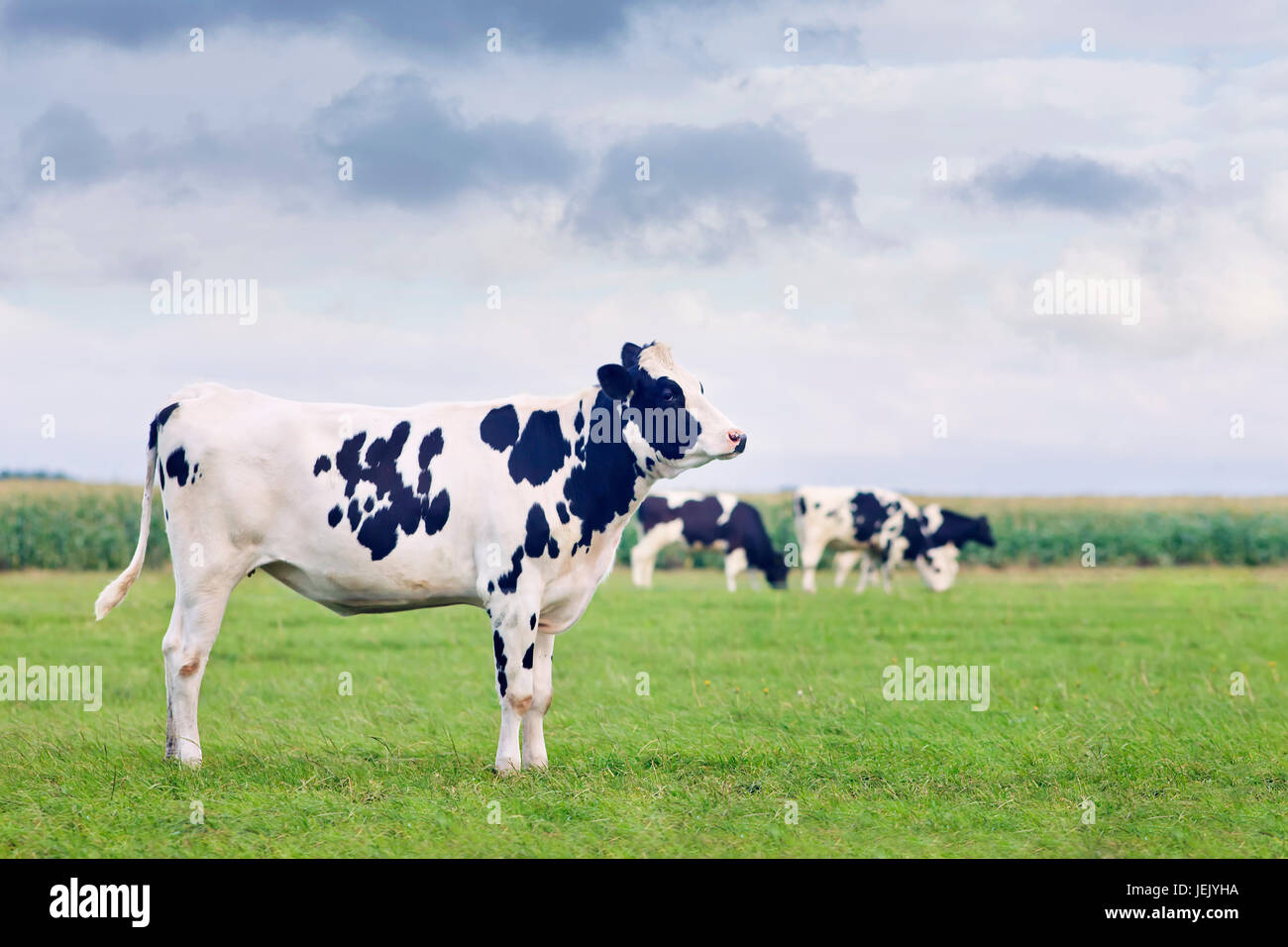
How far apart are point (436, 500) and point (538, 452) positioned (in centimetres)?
80

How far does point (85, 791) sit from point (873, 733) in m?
5.96

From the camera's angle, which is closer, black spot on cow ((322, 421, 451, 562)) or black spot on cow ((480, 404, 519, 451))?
black spot on cow ((322, 421, 451, 562))

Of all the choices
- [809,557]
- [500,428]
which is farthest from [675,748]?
[809,557]

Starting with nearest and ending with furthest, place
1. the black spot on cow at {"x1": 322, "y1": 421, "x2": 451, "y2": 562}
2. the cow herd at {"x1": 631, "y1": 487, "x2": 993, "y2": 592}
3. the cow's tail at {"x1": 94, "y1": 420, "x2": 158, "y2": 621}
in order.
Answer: the black spot on cow at {"x1": 322, "y1": 421, "x2": 451, "y2": 562}, the cow's tail at {"x1": 94, "y1": 420, "x2": 158, "y2": 621}, the cow herd at {"x1": 631, "y1": 487, "x2": 993, "y2": 592}

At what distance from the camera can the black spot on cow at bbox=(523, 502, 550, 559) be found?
878 cm

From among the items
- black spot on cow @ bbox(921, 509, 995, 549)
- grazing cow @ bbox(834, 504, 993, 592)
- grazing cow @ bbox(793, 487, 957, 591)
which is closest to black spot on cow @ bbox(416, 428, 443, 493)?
grazing cow @ bbox(793, 487, 957, 591)

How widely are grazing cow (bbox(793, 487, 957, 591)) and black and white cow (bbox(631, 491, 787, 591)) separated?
0.97 m

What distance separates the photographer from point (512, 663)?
867 cm

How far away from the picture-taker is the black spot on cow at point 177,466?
9.26 m

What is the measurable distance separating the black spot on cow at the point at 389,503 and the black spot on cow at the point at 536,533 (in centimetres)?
60

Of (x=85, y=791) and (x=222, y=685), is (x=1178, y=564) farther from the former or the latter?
(x=85, y=791)

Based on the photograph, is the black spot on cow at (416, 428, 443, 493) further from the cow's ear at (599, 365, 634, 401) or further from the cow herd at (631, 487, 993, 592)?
the cow herd at (631, 487, 993, 592)

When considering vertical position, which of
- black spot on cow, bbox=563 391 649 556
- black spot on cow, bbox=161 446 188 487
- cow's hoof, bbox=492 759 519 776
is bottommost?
cow's hoof, bbox=492 759 519 776

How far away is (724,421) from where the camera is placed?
28.9 feet
